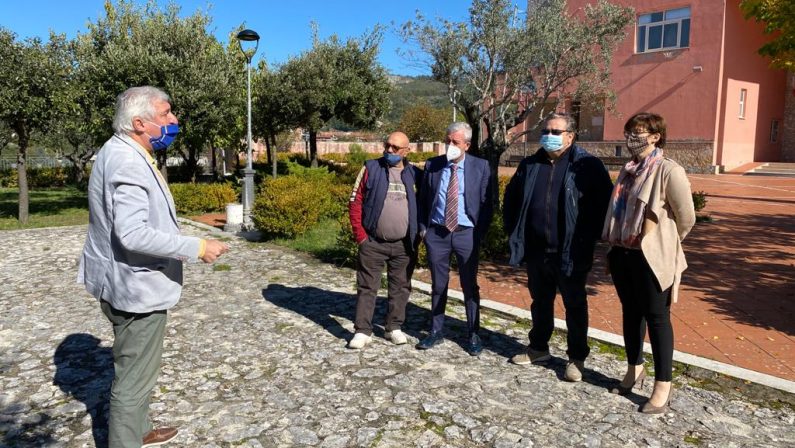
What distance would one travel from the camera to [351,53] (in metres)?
21.1

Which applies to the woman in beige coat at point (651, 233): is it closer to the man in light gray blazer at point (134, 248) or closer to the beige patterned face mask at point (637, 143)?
the beige patterned face mask at point (637, 143)

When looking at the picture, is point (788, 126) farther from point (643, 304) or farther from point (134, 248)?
point (134, 248)

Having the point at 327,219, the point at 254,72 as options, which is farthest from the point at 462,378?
the point at 254,72

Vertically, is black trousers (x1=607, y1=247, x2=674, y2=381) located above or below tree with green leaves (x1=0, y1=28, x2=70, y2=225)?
below

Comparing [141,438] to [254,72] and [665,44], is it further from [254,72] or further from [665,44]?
[665,44]

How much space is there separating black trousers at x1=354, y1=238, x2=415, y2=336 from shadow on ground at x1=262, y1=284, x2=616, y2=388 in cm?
32

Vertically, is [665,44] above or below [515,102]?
above

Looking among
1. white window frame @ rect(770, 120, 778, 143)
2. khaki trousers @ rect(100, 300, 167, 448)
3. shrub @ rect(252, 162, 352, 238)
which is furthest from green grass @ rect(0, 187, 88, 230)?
white window frame @ rect(770, 120, 778, 143)

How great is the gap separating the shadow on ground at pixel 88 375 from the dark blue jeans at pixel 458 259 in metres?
2.48

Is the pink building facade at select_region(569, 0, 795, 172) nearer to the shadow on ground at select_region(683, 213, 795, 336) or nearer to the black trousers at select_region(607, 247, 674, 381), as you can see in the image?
the shadow on ground at select_region(683, 213, 795, 336)

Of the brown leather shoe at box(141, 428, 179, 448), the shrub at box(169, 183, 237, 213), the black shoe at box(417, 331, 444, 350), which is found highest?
the shrub at box(169, 183, 237, 213)

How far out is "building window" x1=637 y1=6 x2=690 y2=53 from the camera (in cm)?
2533

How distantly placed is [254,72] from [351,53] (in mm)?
4120

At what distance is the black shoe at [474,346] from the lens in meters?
4.65
